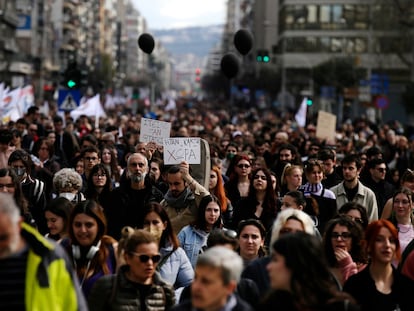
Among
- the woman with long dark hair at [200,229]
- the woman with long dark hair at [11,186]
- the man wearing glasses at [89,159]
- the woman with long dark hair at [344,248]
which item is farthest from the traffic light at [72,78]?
the woman with long dark hair at [344,248]

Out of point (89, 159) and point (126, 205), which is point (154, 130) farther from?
point (126, 205)

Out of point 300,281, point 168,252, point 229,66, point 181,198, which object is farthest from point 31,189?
point 229,66

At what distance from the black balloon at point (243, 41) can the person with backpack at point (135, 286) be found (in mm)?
18041

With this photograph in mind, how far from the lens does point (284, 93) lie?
91375 mm

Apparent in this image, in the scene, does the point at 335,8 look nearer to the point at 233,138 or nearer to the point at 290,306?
the point at 233,138

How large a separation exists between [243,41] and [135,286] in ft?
59.8

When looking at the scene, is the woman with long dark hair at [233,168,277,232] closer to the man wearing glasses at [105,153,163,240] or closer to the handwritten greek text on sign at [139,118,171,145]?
the man wearing glasses at [105,153,163,240]

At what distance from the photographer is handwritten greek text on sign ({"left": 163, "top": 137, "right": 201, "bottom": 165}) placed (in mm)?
12852

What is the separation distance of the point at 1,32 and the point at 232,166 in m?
72.2

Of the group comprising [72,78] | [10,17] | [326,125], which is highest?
[10,17]

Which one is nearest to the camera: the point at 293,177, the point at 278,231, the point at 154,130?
the point at 278,231

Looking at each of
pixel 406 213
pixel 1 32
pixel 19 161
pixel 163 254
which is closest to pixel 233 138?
pixel 19 161

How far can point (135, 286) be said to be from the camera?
685 centimetres

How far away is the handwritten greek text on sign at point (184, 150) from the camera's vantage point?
12852 mm
